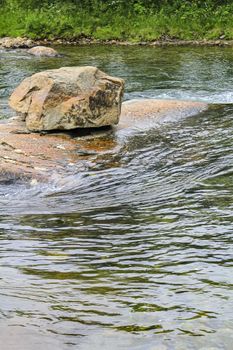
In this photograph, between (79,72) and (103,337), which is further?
(79,72)

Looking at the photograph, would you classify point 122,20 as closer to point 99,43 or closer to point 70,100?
point 99,43

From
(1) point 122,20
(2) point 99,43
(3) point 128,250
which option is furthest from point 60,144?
(1) point 122,20

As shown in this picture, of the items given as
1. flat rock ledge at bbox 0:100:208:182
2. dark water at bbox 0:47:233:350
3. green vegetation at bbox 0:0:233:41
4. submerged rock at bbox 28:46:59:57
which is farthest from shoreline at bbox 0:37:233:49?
dark water at bbox 0:47:233:350

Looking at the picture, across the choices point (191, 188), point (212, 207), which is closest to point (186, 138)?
point (191, 188)

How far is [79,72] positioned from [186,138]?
2.38m

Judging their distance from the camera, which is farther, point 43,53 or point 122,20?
point 122,20

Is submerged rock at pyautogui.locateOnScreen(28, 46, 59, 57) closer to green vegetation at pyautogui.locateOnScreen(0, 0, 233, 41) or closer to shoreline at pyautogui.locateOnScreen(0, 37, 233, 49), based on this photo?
shoreline at pyautogui.locateOnScreen(0, 37, 233, 49)

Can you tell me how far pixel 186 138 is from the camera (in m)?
12.4

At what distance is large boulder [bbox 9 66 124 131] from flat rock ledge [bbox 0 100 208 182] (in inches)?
9.1

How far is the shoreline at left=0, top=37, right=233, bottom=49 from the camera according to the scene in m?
31.0

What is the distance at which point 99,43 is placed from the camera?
32.8 m

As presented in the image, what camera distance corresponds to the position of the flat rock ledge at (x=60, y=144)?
389 inches

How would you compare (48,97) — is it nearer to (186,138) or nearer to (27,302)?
(186,138)

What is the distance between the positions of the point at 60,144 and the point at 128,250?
4885mm
